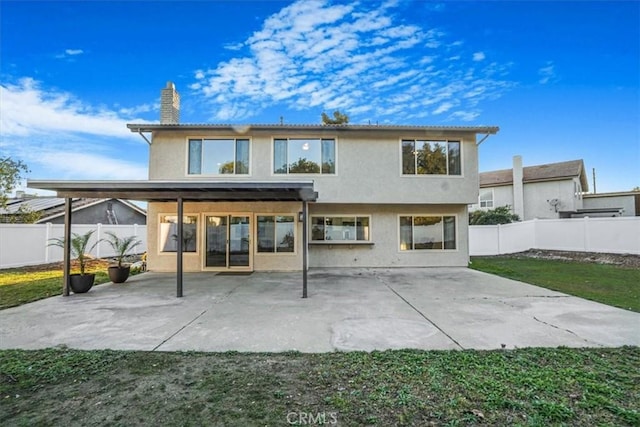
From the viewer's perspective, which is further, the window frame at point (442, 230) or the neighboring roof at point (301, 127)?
the window frame at point (442, 230)

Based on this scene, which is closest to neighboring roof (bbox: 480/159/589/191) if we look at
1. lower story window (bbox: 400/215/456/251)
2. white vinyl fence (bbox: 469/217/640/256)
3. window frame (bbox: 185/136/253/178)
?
white vinyl fence (bbox: 469/217/640/256)

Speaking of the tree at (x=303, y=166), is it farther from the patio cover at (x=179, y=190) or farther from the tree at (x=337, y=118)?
the tree at (x=337, y=118)

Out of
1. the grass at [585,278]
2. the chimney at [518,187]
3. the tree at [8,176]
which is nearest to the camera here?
the grass at [585,278]

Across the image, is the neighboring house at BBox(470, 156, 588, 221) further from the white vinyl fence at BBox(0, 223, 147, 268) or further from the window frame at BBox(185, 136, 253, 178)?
the white vinyl fence at BBox(0, 223, 147, 268)

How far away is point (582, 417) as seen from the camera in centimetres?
269

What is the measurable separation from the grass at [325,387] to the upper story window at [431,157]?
8.61 metres

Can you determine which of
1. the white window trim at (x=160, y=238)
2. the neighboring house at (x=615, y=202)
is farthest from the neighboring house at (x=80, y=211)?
the neighboring house at (x=615, y=202)

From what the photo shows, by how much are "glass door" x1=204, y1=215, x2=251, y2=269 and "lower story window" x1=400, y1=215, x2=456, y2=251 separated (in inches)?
243

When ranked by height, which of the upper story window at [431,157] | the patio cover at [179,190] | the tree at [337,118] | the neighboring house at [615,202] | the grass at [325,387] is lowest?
the grass at [325,387]

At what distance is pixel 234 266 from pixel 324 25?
9.22m

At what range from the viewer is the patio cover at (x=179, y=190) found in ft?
24.1

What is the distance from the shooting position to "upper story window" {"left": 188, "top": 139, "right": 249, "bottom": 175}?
11703 millimetres

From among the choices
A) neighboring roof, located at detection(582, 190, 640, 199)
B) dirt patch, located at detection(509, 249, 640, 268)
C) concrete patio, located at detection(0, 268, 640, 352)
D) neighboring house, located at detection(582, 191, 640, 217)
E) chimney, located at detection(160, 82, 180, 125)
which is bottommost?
concrete patio, located at detection(0, 268, 640, 352)

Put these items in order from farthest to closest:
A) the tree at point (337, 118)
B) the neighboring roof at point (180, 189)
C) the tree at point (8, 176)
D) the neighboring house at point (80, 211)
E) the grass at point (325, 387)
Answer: the tree at point (337, 118), the neighboring house at point (80, 211), the tree at point (8, 176), the neighboring roof at point (180, 189), the grass at point (325, 387)
